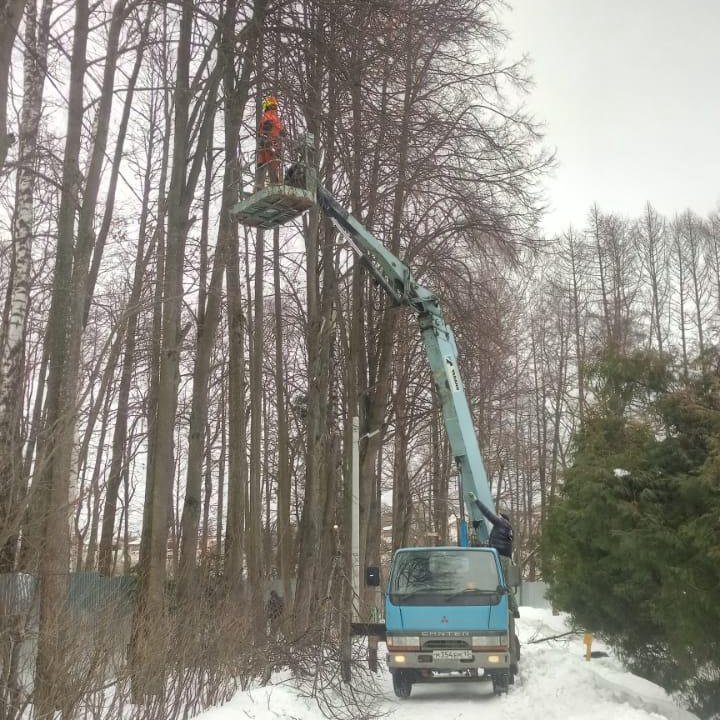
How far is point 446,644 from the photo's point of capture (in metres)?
11.4

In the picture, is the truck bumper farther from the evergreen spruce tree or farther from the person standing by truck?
the person standing by truck

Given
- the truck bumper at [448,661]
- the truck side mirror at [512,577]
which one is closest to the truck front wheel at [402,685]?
the truck bumper at [448,661]

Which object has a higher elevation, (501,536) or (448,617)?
(501,536)

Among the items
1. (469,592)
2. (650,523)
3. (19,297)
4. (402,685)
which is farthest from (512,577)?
(19,297)

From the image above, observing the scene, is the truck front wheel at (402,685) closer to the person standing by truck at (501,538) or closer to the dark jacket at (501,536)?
the person standing by truck at (501,538)

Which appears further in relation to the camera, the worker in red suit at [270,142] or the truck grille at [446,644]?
the worker in red suit at [270,142]

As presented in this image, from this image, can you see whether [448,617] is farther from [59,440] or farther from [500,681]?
[59,440]

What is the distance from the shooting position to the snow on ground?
865 centimetres

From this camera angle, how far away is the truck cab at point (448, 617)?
1136cm

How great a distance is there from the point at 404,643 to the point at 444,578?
105 centimetres

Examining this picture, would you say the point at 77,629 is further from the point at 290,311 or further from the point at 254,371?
the point at 290,311

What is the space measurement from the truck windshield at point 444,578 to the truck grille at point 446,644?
48cm

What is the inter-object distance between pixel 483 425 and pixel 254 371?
11.5 m

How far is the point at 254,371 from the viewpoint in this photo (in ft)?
59.7
